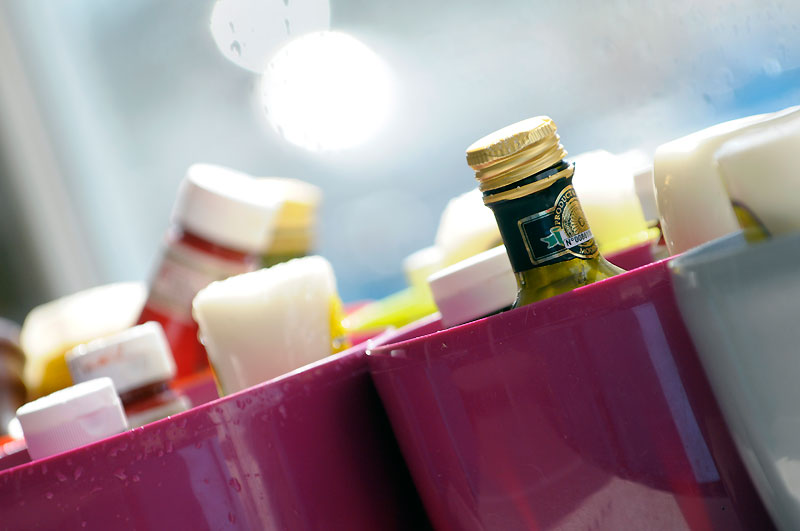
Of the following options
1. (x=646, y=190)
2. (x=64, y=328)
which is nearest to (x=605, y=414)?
(x=646, y=190)

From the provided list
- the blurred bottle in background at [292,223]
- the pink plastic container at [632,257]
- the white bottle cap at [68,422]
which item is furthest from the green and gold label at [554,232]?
the blurred bottle in background at [292,223]

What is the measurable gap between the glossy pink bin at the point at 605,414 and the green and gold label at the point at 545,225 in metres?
0.04

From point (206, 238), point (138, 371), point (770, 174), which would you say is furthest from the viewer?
point (206, 238)

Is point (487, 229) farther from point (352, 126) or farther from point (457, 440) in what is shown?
point (352, 126)

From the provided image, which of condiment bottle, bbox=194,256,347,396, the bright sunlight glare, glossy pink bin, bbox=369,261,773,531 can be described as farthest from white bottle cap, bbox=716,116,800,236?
the bright sunlight glare

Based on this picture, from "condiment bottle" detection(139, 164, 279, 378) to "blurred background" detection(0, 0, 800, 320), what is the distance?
0.12 m

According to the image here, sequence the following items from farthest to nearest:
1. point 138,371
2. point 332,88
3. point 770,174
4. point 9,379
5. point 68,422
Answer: point 332,88, point 9,379, point 138,371, point 68,422, point 770,174

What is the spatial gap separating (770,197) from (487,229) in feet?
0.88

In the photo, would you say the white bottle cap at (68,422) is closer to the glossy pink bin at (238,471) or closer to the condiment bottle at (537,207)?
the glossy pink bin at (238,471)

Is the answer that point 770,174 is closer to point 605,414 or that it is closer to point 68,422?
point 605,414

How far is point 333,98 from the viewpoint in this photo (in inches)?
38.9

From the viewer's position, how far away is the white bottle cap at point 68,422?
0.39m

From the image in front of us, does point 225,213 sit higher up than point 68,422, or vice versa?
point 225,213

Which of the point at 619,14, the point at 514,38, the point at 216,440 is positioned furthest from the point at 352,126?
the point at 216,440
